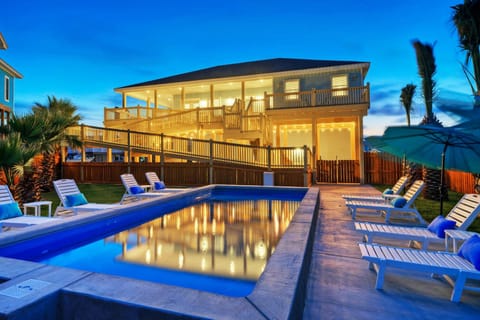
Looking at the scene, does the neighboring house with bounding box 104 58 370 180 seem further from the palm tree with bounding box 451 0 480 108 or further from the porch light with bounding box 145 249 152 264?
the porch light with bounding box 145 249 152 264

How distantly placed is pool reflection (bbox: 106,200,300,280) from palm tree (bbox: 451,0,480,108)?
7385 millimetres

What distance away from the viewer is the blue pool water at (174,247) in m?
3.70

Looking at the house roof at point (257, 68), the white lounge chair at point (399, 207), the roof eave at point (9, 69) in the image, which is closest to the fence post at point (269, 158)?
the house roof at point (257, 68)

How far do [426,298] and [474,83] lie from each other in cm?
930

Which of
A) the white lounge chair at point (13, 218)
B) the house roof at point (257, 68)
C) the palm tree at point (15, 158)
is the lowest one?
the white lounge chair at point (13, 218)

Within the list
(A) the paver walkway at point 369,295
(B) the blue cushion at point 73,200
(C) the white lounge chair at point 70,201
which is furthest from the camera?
(B) the blue cushion at point 73,200

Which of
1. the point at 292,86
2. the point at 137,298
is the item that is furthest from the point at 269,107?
the point at 137,298

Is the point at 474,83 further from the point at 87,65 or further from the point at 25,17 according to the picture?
the point at 87,65

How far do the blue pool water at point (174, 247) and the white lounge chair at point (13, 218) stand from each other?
31.5 inches

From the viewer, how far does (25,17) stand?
28703mm

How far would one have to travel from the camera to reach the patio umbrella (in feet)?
14.1

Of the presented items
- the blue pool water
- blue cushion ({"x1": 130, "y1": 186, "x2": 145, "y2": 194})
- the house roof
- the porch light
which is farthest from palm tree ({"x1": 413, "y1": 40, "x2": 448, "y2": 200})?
blue cushion ({"x1": 130, "y1": 186, "x2": 145, "y2": 194})

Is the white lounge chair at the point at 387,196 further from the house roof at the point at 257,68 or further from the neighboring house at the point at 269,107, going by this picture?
the house roof at the point at 257,68

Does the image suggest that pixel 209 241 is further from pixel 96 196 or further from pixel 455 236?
pixel 96 196
